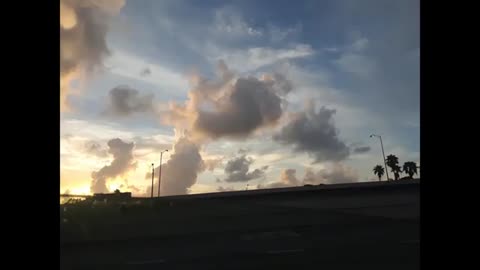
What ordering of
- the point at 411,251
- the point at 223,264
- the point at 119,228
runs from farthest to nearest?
the point at 119,228 < the point at 411,251 < the point at 223,264
